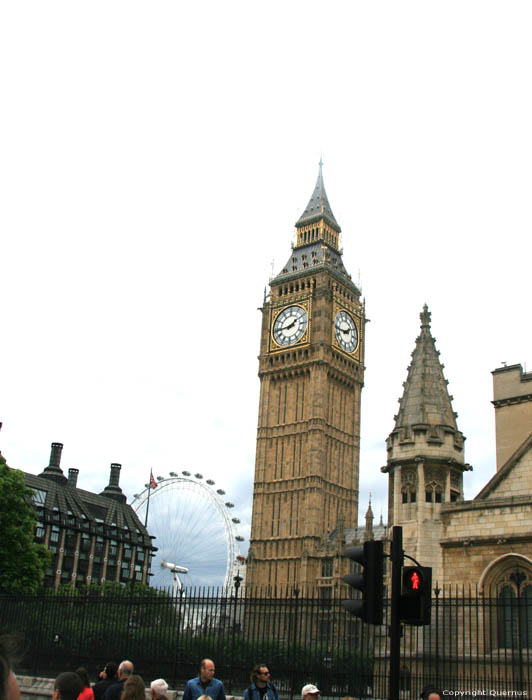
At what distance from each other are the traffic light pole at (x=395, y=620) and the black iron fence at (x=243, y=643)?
6.33 m

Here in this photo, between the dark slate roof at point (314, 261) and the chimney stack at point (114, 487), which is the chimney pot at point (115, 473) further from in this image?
the dark slate roof at point (314, 261)

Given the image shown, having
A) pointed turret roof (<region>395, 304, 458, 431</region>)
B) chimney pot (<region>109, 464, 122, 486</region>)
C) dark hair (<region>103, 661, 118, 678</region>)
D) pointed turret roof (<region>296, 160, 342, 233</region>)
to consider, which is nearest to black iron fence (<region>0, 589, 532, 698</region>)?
dark hair (<region>103, 661, 118, 678</region>)

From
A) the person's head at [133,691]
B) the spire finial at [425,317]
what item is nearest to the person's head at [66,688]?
the person's head at [133,691]

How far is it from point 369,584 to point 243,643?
8.94 meters

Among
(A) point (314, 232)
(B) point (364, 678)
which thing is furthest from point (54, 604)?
(A) point (314, 232)

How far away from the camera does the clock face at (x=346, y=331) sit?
93.8 metres

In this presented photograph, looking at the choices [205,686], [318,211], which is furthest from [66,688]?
[318,211]

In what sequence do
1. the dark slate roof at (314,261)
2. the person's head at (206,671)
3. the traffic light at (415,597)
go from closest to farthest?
1. the traffic light at (415,597)
2. the person's head at (206,671)
3. the dark slate roof at (314,261)

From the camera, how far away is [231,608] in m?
18.1

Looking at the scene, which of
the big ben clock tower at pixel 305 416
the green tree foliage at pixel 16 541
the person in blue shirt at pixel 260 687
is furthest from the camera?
the big ben clock tower at pixel 305 416

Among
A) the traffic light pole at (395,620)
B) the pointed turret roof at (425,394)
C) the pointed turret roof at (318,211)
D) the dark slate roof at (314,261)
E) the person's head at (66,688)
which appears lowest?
the person's head at (66,688)

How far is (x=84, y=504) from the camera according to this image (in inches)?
3720

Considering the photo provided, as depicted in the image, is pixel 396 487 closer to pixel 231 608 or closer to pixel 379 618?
pixel 231 608

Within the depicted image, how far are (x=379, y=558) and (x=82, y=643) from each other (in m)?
12.0
